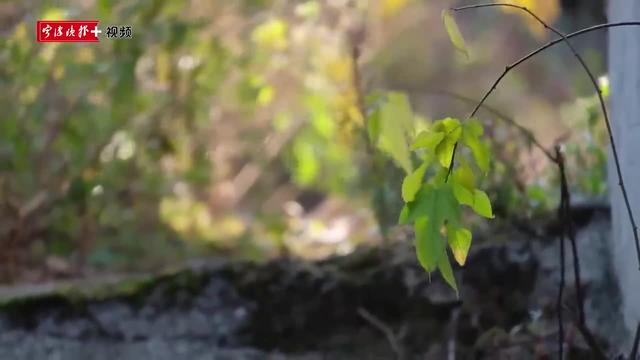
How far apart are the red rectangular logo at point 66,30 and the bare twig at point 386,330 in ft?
3.47

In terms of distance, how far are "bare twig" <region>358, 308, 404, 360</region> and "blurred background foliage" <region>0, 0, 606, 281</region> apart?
Answer: 1.13 ft

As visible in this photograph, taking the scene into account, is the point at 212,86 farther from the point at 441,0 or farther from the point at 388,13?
the point at 441,0

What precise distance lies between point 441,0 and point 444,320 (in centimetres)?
247

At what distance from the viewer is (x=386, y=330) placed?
1.77 meters

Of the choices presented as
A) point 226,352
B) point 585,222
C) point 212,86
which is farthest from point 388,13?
point 226,352

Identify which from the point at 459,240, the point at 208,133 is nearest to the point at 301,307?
the point at 459,240

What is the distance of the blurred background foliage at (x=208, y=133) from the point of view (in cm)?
234

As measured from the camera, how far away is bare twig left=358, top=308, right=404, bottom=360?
5.67 ft

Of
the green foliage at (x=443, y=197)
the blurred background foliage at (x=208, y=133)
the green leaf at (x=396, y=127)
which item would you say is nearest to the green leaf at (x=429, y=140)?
the green foliage at (x=443, y=197)

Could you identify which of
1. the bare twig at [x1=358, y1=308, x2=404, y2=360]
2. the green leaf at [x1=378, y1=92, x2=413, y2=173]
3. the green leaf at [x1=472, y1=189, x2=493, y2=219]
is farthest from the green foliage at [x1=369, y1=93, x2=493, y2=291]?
the bare twig at [x1=358, y1=308, x2=404, y2=360]

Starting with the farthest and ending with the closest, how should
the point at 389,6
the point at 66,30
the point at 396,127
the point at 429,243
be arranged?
the point at 389,6, the point at 66,30, the point at 396,127, the point at 429,243

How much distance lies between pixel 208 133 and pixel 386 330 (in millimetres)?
1602

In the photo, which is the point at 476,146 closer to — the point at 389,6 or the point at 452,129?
the point at 452,129

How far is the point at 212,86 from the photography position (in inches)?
111
